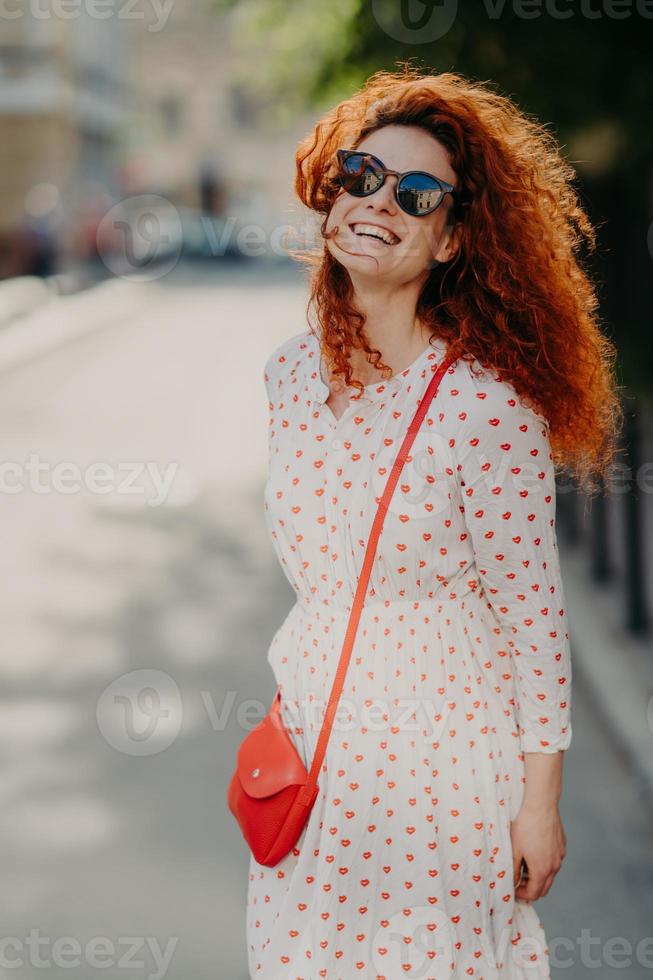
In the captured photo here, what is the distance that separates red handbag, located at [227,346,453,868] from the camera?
212cm

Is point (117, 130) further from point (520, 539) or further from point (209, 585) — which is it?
point (520, 539)

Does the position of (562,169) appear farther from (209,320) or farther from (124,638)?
(209,320)

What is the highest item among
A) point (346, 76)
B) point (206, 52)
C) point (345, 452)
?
point (206, 52)

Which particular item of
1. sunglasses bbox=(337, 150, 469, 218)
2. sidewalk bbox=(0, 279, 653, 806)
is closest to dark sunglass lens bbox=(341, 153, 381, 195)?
sunglasses bbox=(337, 150, 469, 218)

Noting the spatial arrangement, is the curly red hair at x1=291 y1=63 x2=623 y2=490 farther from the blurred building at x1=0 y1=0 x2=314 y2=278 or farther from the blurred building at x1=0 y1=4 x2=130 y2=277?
the blurred building at x1=0 y1=4 x2=130 y2=277

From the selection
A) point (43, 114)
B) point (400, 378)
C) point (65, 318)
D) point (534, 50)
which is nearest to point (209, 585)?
point (534, 50)

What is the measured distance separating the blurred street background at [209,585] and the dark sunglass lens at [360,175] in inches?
17.9

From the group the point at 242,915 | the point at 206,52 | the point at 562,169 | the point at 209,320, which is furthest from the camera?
the point at 206,52

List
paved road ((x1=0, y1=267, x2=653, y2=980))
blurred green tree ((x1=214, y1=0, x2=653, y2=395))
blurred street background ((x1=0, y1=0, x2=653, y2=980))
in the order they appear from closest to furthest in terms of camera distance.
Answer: paved road ((x1=0, y1=267, x2=653, y2=980))
blurred street background ((x1=0, y1=0, x2=653, y2=980))
blurred green tree ((x1=214, y1=0, x2=653, y2=395))

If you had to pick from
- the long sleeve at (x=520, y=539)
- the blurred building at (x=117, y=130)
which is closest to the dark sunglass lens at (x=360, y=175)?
the long sleeve at (x=520, y=539)

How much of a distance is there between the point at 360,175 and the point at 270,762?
3.32 feet

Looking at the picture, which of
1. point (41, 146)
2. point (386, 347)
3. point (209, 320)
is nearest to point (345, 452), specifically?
point (386, 347)

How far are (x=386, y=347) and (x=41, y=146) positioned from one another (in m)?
42.4

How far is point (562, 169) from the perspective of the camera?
2455 millimetres
